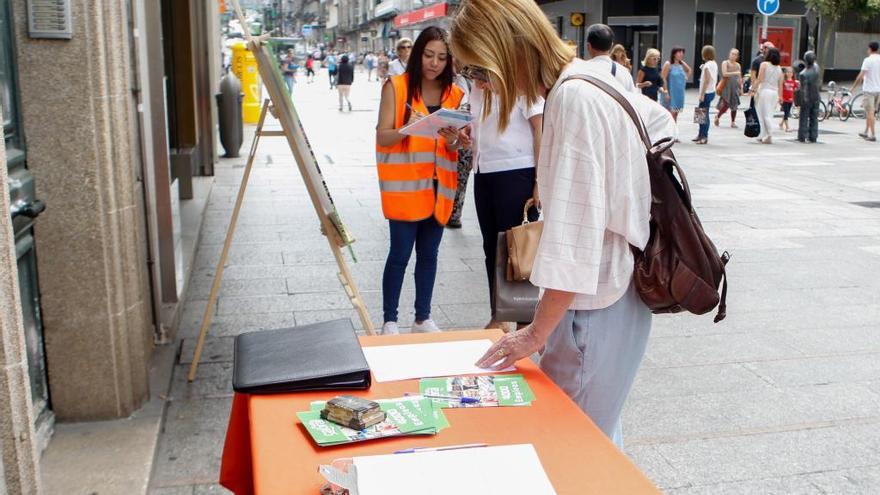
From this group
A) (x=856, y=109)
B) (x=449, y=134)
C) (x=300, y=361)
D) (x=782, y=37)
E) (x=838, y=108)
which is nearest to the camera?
(x=300, y=361)

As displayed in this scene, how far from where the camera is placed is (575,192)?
6.54 ft

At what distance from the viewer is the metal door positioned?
10.6 feet

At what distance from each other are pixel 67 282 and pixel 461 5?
2.27 metres

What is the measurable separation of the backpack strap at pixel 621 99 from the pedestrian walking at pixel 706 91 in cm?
1449

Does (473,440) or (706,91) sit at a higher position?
(706,91)

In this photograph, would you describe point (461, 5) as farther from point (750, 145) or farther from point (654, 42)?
point (654, 42)

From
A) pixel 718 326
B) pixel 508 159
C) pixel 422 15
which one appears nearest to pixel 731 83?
pixel 718 326

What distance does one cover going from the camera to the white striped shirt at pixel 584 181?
6.49ft

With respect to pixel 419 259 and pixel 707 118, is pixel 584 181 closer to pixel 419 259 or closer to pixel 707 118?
pixel 419 259

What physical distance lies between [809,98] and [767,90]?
787 mm

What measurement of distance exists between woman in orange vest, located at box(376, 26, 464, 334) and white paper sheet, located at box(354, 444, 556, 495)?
2942 mm

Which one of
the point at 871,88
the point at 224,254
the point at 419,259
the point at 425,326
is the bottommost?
the point at 425,326

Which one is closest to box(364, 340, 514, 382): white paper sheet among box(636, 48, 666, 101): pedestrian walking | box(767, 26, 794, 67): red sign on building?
box(636, 48, 666, 101): pedestrian walking

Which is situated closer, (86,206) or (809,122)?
(86,206)
